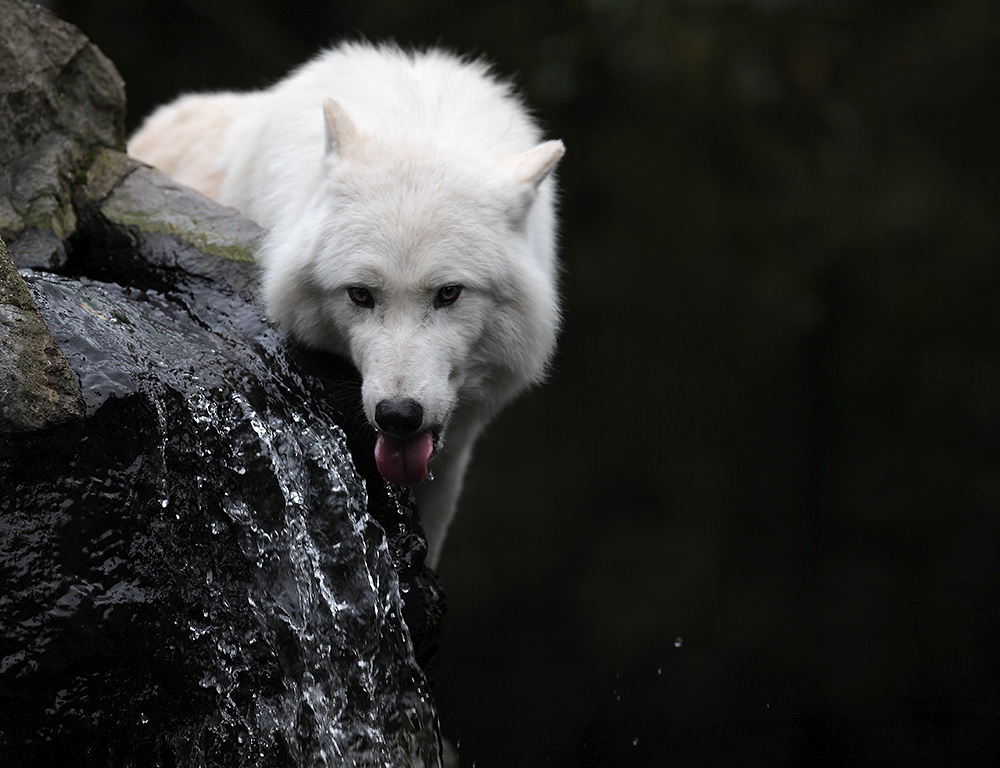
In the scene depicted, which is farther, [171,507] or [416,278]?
[416,278]

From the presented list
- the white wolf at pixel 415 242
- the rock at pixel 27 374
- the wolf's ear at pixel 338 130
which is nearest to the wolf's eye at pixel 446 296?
the white wolf at pixel 415 242

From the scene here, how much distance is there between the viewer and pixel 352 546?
3020mm

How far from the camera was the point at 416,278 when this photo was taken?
10.0 ft

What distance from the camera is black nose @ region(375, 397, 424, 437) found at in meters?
2.87

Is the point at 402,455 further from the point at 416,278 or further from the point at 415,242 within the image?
the point at 415,242

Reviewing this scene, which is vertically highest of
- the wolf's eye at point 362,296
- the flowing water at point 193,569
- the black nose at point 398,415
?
the wolf's eye at point 362,296

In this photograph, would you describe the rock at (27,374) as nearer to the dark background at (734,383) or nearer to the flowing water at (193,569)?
the flowing water at (193,569)

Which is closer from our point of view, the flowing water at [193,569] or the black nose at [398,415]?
the flowing water at [193,569]

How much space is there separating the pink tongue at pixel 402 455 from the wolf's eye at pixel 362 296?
1.30ft

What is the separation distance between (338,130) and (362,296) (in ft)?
1.93

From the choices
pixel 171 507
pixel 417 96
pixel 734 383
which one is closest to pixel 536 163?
pixel 417 96

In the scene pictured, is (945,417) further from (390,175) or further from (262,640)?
(262,640)

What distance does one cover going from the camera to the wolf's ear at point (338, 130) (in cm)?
331

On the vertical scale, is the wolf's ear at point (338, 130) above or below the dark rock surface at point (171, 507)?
above
